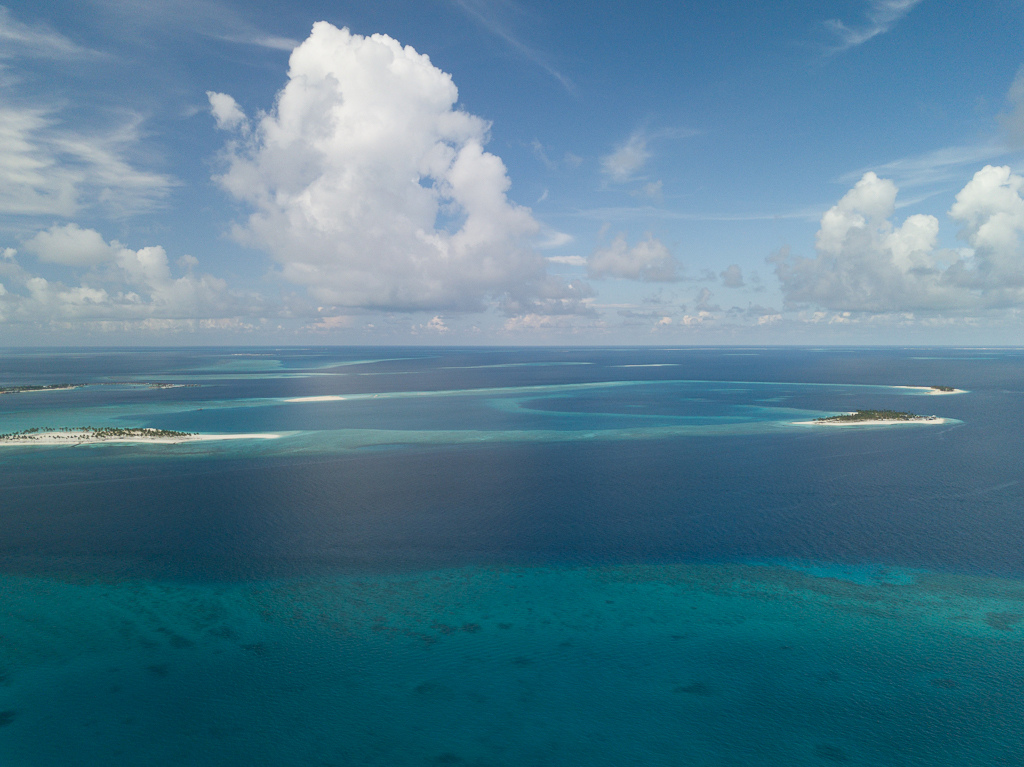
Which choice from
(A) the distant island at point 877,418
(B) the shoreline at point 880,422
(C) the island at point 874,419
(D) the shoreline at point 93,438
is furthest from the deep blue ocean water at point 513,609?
(A) the distant island at point 877,418

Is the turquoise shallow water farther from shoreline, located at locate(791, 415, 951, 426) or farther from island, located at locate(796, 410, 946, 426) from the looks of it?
island, located at locate(796, 410, 946, 426)

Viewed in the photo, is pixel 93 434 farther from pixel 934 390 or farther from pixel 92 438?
pixel 934 390

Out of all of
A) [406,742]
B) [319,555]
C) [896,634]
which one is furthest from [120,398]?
[896,634]

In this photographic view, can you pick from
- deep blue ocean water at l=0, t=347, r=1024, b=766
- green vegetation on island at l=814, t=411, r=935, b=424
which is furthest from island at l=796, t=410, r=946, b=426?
deep blue ocean water at l=0, t=347, r=1024, b=766

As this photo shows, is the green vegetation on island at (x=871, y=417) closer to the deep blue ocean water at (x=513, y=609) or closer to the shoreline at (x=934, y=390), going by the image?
the deep blue ocean water at (x=513, y=609)

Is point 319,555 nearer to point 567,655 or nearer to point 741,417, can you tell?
point 567,655

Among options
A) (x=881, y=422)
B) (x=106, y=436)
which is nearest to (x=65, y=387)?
(x=106, y=436)
